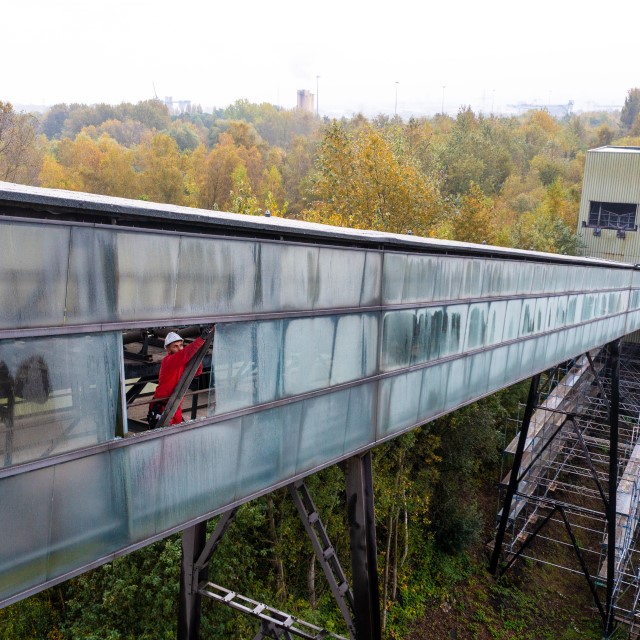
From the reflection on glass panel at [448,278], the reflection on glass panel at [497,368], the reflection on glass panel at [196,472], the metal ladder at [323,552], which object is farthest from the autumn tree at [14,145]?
the reflection on glass panel at [196,472]

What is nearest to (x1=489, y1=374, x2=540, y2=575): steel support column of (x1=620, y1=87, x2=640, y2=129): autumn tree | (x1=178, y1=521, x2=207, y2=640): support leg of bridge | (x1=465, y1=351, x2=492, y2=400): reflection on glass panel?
(x1=465, y1=351, x2=492, y2=400): reflection on glass panel

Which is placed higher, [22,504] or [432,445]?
[22,504]

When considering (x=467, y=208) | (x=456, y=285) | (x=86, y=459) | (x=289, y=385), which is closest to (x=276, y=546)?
(x=456, y=285)

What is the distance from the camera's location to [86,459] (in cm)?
477

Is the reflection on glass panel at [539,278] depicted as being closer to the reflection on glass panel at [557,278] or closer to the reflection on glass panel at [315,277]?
the reflection on glass panel at [557,278]

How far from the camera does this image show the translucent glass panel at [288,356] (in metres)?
5.89

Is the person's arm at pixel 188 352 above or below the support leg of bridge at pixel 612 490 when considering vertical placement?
above

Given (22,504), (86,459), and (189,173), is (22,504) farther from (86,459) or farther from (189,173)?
(189,173)

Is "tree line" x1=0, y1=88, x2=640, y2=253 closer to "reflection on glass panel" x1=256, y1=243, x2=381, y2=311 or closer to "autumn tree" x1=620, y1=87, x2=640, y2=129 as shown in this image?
"reflection on glass panel" x1=256, y1=243, x2=381, y2=311

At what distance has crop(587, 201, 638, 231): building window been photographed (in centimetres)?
3078

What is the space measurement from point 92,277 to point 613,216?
31206mm

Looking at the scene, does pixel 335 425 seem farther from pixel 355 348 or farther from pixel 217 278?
pixel 217 278

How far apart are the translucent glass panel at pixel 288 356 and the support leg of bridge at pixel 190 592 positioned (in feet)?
10.5

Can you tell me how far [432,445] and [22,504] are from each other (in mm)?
15647
